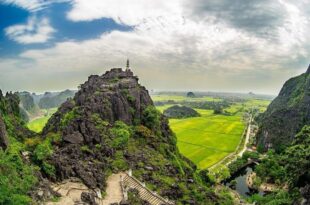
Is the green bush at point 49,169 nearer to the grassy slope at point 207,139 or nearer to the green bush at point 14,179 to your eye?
the green bush at point 14,179

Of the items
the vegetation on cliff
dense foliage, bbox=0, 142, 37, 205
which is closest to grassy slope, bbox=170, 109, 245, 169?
the vegetation on cliff

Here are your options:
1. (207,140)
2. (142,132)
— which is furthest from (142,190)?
(207,140)

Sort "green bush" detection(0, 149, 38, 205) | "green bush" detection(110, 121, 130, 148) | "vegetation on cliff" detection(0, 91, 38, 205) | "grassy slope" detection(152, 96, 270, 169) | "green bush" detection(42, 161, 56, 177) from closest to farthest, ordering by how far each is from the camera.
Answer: "green bush" detection(0, 149, 38, 205) → "vegetation on cliff" detection(0, 91, 38, 205) → "green bush" detection(42, 161, 56, 177) → "green bush" detection(110, 121, 130, 148) → "grassy slope" detection(152, 96, 270, 169)

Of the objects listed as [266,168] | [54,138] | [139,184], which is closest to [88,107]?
[54,138]

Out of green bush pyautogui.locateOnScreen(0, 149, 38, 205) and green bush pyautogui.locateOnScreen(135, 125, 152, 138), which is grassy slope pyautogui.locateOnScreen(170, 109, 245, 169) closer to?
green bush pyautogui.locateOnScreen(135, 125, 152, 138)

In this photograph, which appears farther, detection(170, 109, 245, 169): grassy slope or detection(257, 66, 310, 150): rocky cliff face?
detection(257, 66, 310, 150): rocky cliff face

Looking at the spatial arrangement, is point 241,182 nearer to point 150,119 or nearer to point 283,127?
point 150,119

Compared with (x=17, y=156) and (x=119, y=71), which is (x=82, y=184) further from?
(x=119, y=71)
